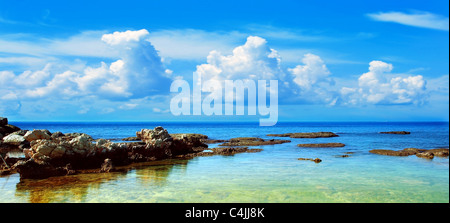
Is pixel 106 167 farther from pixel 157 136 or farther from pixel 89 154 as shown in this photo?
pixel 157 136

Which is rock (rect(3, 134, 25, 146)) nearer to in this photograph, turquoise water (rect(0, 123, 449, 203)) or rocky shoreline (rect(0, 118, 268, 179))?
rocky shoreline (rect(0, 118, 268, 179))

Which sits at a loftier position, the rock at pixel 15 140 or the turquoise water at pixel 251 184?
the rock at pixel 15 140

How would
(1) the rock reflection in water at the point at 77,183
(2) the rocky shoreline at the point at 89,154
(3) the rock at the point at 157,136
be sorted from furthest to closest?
1. (3) the rock at the point at 157,136
2. (2) the rocky shoreline at the point at 89,154
3. (1) the rock reflection in water at the point at 77,183

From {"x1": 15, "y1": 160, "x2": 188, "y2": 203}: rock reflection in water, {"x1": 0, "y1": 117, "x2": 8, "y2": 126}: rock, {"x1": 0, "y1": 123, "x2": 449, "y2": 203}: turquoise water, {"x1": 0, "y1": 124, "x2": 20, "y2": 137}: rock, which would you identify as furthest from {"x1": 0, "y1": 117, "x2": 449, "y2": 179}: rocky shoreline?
{"x1": 0, "y1": 117, "x2": 8, "y2": 126}: rock

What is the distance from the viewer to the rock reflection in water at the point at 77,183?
18688 millimetres

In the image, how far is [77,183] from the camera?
22.3 m

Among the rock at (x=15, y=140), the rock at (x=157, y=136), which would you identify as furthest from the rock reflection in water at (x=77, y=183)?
the rock at (x=15, y=140)

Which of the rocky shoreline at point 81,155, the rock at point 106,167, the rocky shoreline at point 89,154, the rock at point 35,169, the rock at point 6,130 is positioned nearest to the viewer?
the rock at point 35,169

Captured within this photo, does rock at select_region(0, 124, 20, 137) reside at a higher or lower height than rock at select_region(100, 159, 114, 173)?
higher

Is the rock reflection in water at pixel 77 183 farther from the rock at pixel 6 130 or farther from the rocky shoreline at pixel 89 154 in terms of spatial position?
the rock at pixel 6 130

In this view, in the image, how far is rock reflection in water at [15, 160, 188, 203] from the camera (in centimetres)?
1869

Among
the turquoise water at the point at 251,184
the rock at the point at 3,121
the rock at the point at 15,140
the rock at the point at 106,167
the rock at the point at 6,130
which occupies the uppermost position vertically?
the rock at the point at 3,121

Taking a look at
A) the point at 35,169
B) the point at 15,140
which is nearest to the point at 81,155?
the point at 35,169
